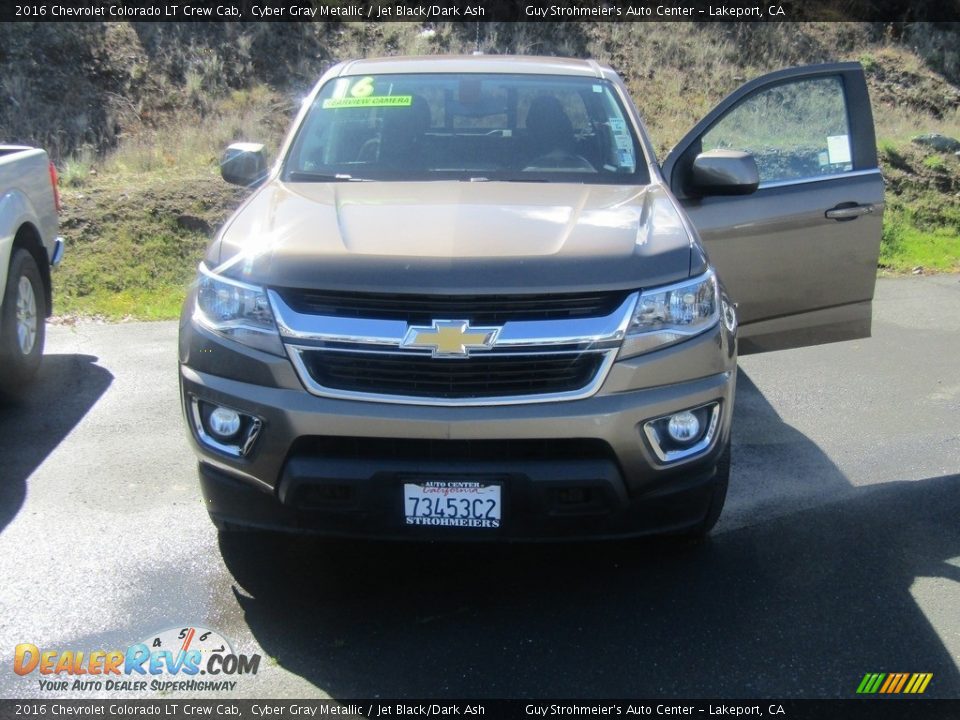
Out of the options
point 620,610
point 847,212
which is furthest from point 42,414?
point 847,212

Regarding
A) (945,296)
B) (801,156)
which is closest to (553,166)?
(801,156)

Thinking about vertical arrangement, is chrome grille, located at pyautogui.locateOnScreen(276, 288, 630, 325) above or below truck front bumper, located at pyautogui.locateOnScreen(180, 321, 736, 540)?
above

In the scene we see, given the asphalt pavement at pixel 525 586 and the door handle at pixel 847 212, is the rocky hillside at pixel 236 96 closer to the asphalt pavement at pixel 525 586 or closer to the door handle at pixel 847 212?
the asphalt pavement at pixel 525 586

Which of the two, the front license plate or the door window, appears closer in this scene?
the front license plate

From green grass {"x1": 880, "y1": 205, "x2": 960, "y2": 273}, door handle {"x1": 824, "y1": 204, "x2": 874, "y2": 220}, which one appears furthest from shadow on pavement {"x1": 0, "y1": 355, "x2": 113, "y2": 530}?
green grass {"x1": 880, "y1": 205, "x2": 960, "y2": 273}

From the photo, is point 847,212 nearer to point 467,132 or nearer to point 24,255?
point 467,132

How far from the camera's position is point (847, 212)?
18.1 ft

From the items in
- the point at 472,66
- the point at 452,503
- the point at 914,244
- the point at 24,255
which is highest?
the point at 472,66

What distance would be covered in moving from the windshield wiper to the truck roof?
0.88m

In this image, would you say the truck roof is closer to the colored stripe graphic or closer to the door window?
the door window

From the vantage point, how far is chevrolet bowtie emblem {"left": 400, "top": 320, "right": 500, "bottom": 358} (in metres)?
3.51

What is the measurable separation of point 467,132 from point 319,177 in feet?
2.48

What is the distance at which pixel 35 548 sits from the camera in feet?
14.5

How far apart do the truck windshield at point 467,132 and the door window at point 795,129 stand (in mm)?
807
